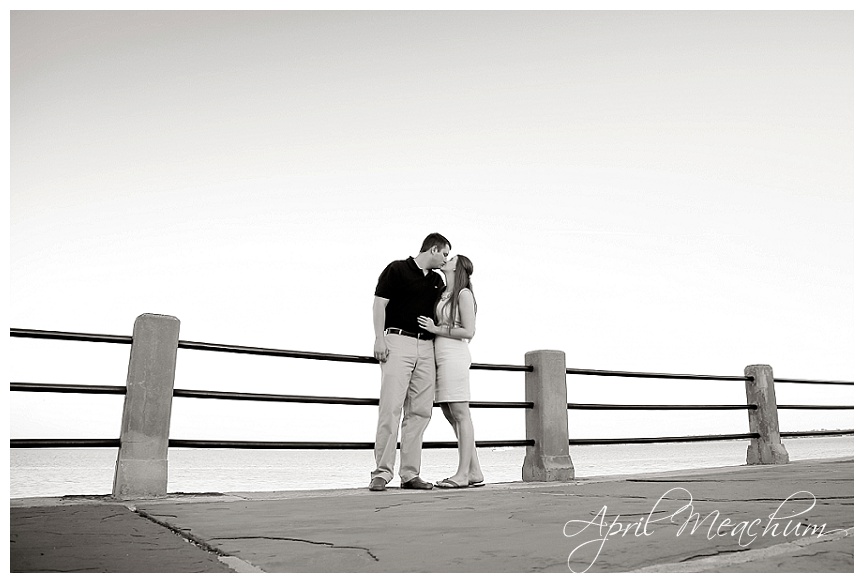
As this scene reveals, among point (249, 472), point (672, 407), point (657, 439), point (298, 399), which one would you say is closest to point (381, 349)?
point (298, 399)

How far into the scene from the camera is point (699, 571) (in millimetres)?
1980

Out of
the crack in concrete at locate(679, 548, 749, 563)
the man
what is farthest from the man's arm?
the crack in concrete at locate(679, 548, 749, 563)

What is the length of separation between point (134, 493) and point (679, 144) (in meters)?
13.3

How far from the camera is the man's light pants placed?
4770mm

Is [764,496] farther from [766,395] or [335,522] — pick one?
[766,395]

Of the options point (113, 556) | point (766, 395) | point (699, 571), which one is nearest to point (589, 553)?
point (699, 571)

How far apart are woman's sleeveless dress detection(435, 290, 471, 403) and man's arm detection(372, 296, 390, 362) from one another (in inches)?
14.7

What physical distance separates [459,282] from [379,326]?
636mm

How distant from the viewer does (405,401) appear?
4984mm

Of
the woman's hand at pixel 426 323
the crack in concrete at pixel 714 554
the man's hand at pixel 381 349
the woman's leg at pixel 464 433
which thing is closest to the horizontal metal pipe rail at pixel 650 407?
the woman's leg at pixel 464 433

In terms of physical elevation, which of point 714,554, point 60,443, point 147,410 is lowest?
point 714,554

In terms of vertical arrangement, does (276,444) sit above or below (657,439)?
below

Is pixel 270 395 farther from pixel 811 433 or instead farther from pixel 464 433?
pixel 811 433

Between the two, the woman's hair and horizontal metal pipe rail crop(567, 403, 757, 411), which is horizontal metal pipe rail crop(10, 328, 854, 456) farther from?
the woman's hair
